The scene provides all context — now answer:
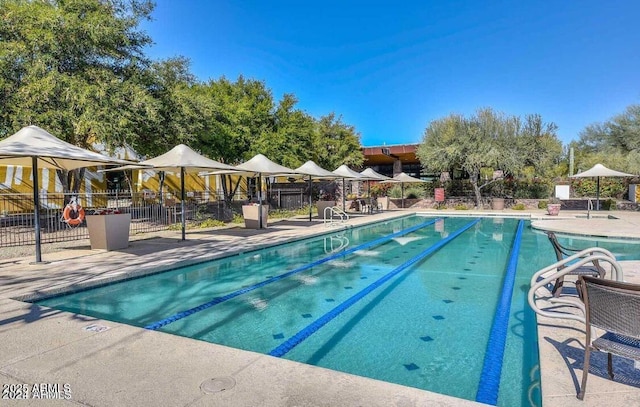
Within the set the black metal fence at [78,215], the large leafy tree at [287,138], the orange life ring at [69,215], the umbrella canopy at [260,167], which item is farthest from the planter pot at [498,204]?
the orange life ring at [69,215]

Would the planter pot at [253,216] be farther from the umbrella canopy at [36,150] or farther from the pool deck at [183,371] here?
the pool deck at [183,371]

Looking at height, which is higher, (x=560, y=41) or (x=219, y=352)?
(x=560, y=41)

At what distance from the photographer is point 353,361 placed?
3.74m

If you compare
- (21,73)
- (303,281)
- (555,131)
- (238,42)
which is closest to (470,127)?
(555,131)

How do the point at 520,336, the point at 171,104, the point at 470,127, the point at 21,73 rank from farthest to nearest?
1. the point at 470,127
2. the point at 171,104
3. the point at 21,73
4. the point at 520,336

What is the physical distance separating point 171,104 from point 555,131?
20.7m

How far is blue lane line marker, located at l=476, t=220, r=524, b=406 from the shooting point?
10.2 feet

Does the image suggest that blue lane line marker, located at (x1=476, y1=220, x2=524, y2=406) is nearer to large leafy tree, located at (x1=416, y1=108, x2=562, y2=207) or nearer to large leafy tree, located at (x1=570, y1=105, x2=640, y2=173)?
large leafy tree, located at (x1=416, y1=108, x2=562, y2=207)

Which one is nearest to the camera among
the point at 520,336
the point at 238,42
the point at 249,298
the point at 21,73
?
the point at 520,336

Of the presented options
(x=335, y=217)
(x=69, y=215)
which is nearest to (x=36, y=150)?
(x=69, y=215)

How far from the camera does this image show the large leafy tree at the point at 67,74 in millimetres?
10961

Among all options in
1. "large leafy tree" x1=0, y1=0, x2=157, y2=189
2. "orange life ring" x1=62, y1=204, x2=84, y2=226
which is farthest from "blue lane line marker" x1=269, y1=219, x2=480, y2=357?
"large leafy tree" x1=0, y1=0, x2=157, y2=189

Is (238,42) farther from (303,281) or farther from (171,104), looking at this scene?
(303,281)

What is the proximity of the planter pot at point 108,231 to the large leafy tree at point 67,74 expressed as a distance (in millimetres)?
3769
